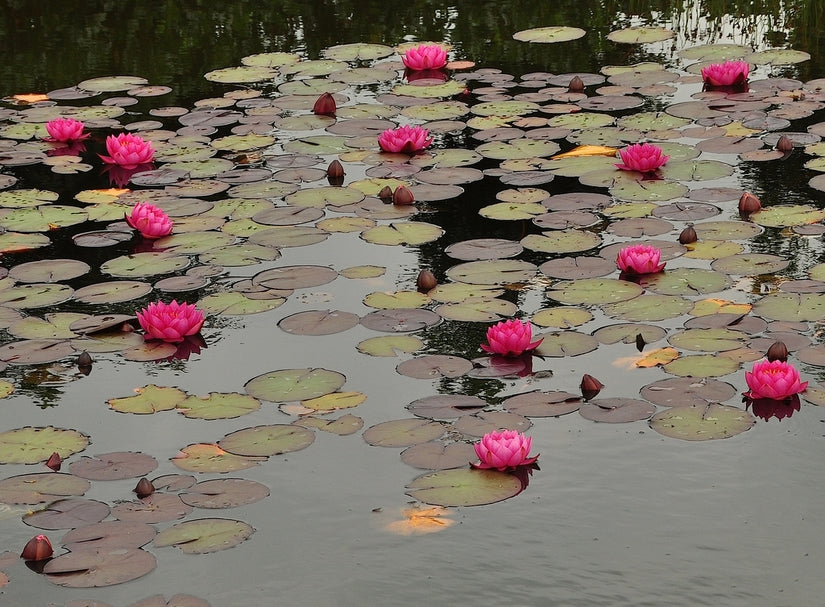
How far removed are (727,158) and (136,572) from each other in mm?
3768

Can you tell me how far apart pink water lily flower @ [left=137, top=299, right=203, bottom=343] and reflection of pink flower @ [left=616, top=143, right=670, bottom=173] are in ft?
7.42

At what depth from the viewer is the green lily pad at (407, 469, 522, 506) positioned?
3.17 m

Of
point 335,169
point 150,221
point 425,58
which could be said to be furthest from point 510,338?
point 425,58

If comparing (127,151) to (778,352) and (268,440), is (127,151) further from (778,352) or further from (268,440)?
(778,352)

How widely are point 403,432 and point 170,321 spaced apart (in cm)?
106

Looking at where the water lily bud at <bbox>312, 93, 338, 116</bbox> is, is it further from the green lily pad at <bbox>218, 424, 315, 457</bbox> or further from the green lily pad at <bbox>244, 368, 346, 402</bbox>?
the green lily pad at <bbox>218, 424, 315, 457</bbox>

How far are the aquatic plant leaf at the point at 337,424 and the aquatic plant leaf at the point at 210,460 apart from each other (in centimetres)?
23

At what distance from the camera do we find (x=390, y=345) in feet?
13.3

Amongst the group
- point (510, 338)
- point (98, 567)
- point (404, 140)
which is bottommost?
point (98, 567)

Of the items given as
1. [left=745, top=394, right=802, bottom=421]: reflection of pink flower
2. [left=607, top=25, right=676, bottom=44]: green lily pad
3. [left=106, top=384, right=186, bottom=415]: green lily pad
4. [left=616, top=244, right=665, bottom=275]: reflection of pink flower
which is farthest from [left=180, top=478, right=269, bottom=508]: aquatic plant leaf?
[left=607, top=25, right=676, bottom=44]: green lily pad

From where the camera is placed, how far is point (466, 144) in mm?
6070

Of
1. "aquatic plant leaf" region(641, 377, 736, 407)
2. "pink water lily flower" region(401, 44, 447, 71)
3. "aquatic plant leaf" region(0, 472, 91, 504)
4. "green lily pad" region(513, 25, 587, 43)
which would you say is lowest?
"aquatic plant leaf" region(0, 472, 91, 504)

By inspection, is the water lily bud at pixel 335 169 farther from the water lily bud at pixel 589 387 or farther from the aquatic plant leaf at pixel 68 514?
the aquatic plant leaf at pixel 68 514

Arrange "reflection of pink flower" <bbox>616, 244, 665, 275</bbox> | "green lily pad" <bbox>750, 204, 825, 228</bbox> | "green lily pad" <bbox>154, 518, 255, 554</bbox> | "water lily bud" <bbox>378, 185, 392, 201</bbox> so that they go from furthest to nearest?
"water lily bud" <bbox>378, 185, 392, 201</bbox> → "green lily pad" <bbox>750, 204, 825, 228</bbox> → "reflection of pink flower" <bbox>616, 244, 665, 275</bbox> → "green lily pad" <bbox>154, 518, 255, 554</bbox>
